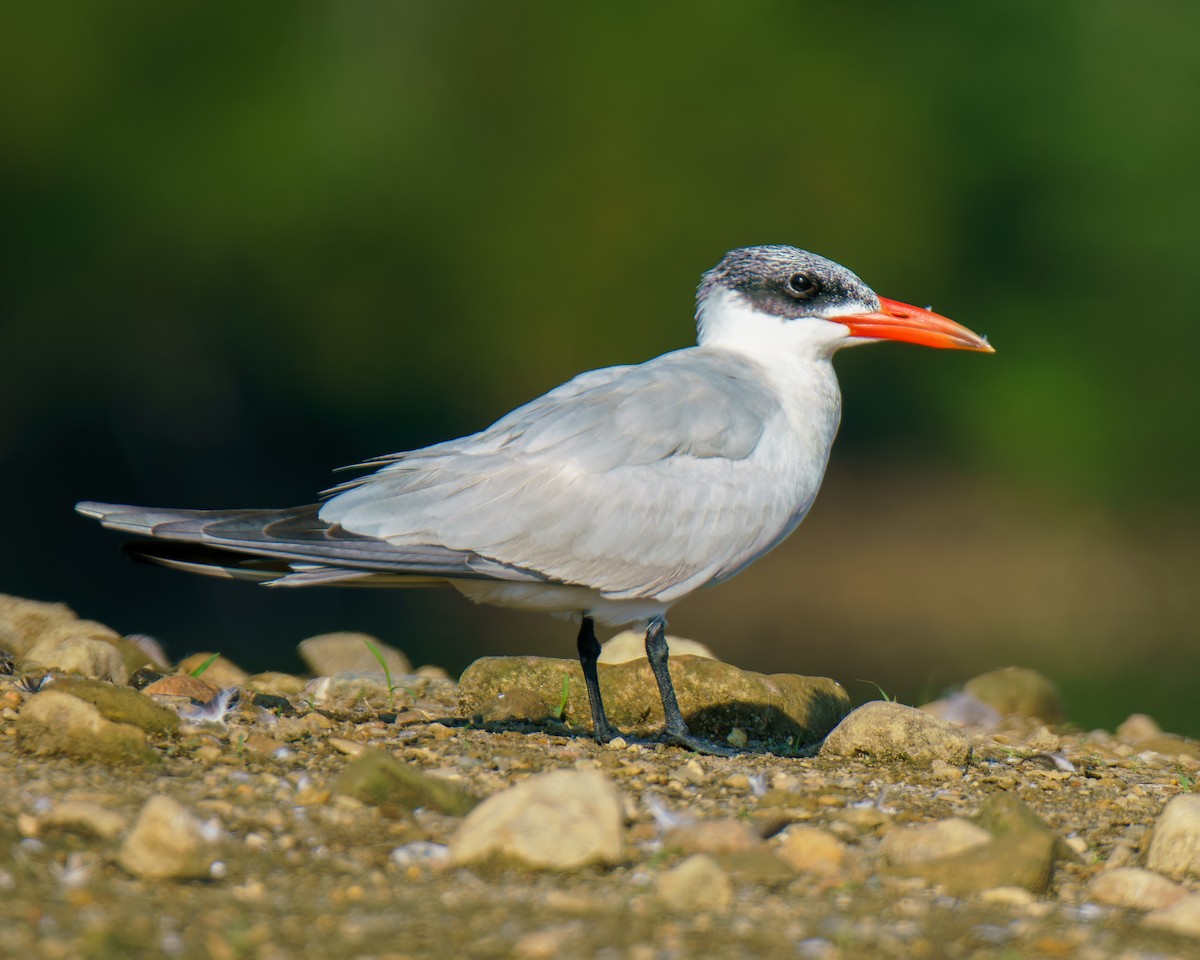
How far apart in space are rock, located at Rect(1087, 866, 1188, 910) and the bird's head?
264 cm

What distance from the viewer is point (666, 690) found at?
17.4 feet

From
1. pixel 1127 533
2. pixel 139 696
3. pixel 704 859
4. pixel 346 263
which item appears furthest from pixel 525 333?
pixel 704 859

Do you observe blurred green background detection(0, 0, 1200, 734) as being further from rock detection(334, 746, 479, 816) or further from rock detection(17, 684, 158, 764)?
rock detection(334, 746, 479, 816)

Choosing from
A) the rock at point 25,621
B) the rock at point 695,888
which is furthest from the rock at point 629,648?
the rock at point 695,888

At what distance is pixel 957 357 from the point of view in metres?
18.2

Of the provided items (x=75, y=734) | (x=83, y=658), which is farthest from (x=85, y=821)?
(x=83, y=658)

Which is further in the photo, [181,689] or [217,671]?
[217,671]

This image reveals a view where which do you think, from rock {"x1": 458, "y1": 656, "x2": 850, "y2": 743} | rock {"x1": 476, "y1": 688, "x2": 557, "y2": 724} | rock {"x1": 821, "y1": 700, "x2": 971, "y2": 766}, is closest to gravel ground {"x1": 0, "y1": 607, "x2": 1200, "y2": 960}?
rock {"x1": 821, "y1": 700, "x2": 971, "y2": 766}

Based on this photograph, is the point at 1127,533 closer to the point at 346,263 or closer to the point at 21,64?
the point at 346,263

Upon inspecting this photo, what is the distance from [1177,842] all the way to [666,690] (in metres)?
1.89

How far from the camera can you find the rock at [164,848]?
325cm

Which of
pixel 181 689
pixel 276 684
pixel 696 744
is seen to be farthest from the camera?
pixel 276 684

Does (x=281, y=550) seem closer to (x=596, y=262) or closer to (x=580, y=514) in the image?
(x=580, y=514)

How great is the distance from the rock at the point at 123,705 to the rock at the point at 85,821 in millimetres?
787
